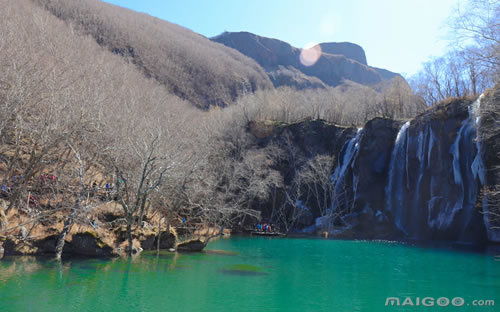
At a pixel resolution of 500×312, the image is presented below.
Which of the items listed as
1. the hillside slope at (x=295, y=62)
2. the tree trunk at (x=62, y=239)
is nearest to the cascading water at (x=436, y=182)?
the tree trunk at (x=62, y=239)

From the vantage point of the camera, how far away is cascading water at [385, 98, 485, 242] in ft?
89.3

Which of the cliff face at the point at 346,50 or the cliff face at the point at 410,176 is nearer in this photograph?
the cliff face at the point at 410,176

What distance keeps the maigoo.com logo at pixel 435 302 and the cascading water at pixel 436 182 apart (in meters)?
16.1

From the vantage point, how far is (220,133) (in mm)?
43156

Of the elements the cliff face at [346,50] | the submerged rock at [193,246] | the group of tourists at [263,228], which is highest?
the cliff face at [346,50]

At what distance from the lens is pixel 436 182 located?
29.4 metres

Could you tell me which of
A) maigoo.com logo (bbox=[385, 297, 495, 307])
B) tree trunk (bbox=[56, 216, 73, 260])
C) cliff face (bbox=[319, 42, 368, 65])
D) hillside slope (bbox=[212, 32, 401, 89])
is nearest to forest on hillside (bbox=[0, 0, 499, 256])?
tree trunk (bbox=[56, 216, 73, 260])

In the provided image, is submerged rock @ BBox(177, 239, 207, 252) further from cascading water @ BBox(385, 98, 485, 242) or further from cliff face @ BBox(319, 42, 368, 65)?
cliff face @ BBox(319, 42, 368, 65)

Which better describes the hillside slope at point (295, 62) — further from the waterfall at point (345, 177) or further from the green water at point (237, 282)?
the green water at point (237, 282)

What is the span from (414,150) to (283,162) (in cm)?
1393

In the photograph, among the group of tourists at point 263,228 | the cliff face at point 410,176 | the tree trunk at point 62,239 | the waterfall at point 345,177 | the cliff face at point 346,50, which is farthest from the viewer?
the cliff face at point 346,50

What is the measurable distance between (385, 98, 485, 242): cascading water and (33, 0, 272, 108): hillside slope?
207 feet

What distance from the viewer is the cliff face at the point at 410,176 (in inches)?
1068

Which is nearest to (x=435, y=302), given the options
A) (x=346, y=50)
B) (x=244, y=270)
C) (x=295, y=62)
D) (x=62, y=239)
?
(x=244, y=270)
